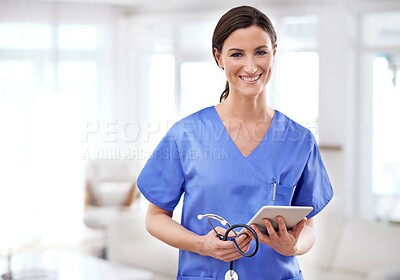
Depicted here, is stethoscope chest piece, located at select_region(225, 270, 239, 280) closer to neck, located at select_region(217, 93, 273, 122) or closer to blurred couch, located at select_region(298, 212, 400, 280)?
neck, located at select_region(217, 93, 273, 122)

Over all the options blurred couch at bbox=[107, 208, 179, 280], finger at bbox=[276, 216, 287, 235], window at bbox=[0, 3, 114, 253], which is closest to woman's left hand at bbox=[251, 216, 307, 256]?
finger at bbox=[276, 216, 287, 235]

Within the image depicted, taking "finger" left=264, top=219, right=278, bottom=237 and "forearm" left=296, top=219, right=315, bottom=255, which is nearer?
"finger" left=264, top=219, right=278, bottom=237

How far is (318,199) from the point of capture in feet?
5.41

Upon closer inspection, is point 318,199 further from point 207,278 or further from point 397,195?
point 397,195

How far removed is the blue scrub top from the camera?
5.17ft

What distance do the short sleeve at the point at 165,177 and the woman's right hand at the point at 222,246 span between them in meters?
0.15

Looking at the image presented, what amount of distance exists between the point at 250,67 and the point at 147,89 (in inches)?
214

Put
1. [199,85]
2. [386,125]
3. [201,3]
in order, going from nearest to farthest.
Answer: [386,125]
[201,3]
[199,85]

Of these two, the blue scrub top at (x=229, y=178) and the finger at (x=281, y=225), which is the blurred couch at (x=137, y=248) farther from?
the finger at (x=281, y=225)

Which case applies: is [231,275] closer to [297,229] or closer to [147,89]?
[297,229]

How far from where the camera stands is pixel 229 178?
5.18 feet

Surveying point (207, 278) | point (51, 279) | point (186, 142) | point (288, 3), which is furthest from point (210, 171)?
point (288, 3)

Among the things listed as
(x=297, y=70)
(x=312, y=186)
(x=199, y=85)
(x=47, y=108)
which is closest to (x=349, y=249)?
(x=297, y=70)

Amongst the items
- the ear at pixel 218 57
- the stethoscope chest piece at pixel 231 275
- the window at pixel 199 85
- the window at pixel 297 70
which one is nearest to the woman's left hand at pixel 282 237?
the stethoscope chest piece at pixel 231 275
